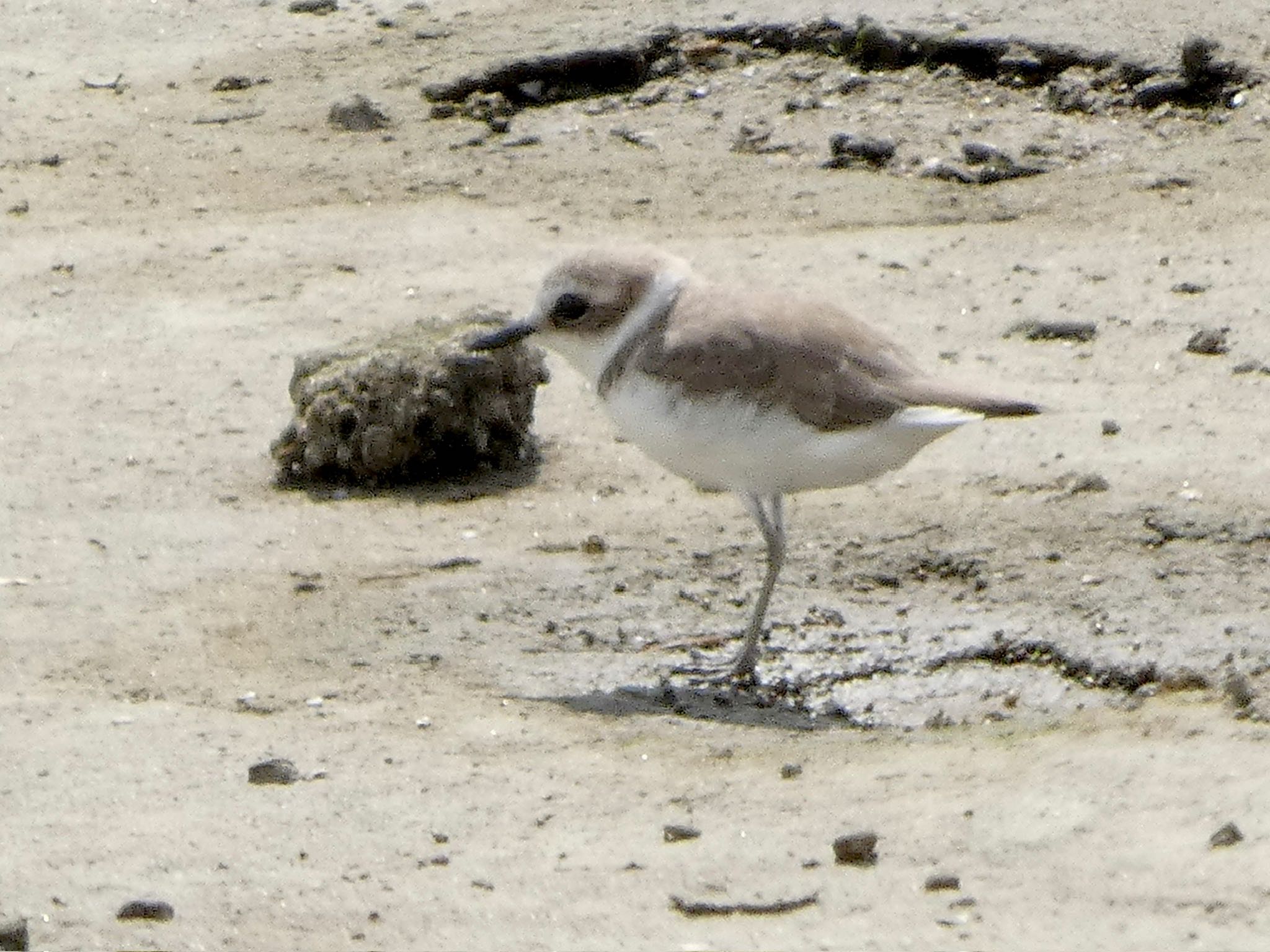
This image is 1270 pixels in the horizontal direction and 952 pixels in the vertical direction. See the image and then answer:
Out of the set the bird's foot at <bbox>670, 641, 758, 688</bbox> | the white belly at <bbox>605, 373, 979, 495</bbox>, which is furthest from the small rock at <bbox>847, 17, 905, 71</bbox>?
the bird's foot at <bbox>670, 641, 758, 688</bbox>

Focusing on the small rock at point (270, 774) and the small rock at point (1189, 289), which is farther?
the small rock at point (1189, 289)

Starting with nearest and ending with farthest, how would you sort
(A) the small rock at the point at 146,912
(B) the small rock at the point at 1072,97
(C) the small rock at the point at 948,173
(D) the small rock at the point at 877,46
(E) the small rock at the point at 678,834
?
(A) the small rock at the point at 146,912 → (E) the small rock at the point at 678,834 → (C) the small rock at the point at 948,173 → (B) the small rock at the point at 1072,97 → (D) the small rock at the point at 877,46

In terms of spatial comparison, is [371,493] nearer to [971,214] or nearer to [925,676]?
[925,676]

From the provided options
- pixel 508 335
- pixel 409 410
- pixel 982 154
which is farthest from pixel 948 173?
pixel 508 335

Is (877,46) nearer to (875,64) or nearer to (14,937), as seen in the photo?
(875,64)

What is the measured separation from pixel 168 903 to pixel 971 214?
6.02 m

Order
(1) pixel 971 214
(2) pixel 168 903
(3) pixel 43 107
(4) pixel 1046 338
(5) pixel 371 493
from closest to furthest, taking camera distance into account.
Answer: (2) pixel 168 903 < (5) pixel 371 493 < (4) pixel 1046 338 < (1) pixel 971 214 < (3) pixel 43 107

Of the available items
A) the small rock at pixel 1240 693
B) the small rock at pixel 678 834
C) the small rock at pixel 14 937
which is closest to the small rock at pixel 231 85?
the small rock at pixel 1240 693

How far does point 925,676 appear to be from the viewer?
234 inches

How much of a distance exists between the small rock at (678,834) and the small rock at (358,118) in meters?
6.72

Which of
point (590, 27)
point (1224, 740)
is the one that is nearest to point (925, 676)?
point (1224, 740)

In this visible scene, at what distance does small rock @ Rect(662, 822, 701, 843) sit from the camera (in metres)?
4.73

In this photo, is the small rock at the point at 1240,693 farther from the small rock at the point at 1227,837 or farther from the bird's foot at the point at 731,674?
the bird's foot at the point at 731,674

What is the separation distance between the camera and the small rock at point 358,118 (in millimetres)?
10914
